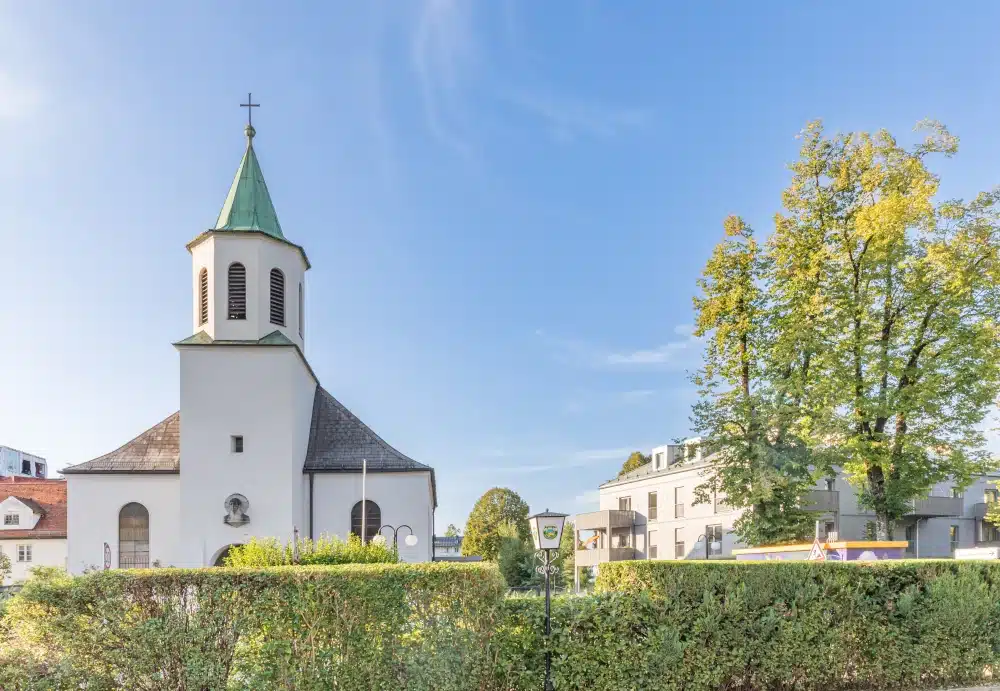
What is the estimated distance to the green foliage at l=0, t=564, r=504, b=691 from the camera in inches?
368

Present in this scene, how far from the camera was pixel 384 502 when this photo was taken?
28250 mm

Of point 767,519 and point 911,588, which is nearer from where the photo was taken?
point 911,588

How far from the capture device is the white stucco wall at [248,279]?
92.2 ft

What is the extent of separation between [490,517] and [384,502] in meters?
33.9

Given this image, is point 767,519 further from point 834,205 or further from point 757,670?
point 757,670

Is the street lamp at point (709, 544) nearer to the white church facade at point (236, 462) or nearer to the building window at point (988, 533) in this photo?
the building window at point (988, 533)

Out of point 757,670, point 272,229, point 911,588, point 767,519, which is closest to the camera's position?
point 757,670

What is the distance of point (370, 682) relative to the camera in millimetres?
9500

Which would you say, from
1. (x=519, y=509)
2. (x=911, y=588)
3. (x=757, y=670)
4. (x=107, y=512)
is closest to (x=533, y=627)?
(x=757, y=670)

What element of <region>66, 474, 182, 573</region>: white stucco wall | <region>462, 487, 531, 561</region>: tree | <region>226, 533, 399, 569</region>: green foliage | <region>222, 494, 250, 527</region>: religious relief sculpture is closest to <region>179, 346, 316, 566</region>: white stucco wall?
<region>222, 494, 250, 527</region>: religious relief sculpture

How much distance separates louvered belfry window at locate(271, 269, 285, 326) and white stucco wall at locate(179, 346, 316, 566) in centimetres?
197

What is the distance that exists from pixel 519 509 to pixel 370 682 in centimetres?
5320

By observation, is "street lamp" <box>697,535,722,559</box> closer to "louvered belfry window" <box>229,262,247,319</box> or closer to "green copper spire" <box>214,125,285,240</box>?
"louvered belfry window" <box>229,262,247,319</box>

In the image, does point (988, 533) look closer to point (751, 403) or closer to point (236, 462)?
point (751, 403)
